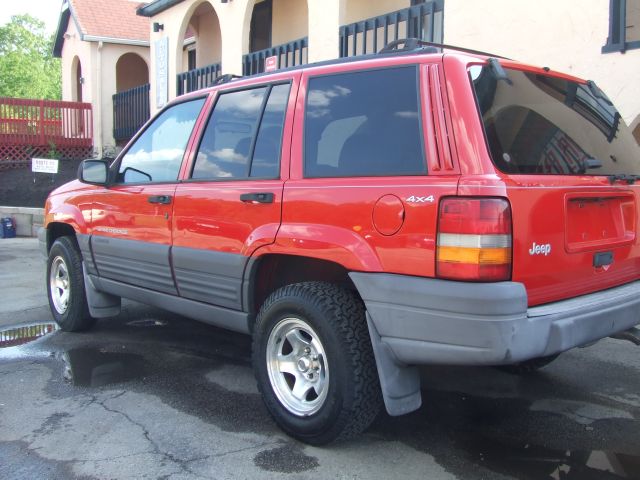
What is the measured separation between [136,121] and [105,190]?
1327cm

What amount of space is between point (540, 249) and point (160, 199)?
2.58 m

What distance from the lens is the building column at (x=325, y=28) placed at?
980 centimetres

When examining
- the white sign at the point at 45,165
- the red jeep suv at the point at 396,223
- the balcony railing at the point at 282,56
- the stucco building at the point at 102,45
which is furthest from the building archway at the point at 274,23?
the red jeep suv at the point at 396,223

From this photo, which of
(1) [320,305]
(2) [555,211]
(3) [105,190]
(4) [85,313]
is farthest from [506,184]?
(4) [85,313]

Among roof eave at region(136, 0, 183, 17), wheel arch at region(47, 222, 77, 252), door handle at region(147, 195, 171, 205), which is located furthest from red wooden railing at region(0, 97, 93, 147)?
door handle at region(147, 195, 171, 205)

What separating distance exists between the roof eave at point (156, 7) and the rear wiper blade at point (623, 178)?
12.5 m

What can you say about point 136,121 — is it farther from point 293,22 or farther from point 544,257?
point 544,257

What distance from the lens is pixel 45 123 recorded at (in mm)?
18172

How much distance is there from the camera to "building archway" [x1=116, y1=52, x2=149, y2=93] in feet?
72.2

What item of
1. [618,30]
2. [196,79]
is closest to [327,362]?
[618,30]

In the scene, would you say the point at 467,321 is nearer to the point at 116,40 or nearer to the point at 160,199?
the point at 160,199

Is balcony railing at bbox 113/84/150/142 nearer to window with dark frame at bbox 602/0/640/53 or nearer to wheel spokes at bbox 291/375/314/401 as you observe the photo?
window with dark frame at bbox 602/0/640/53

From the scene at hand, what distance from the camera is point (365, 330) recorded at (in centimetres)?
321

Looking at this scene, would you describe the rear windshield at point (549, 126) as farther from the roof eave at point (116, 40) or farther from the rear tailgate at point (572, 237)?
the roof eave at point (116, 40)
